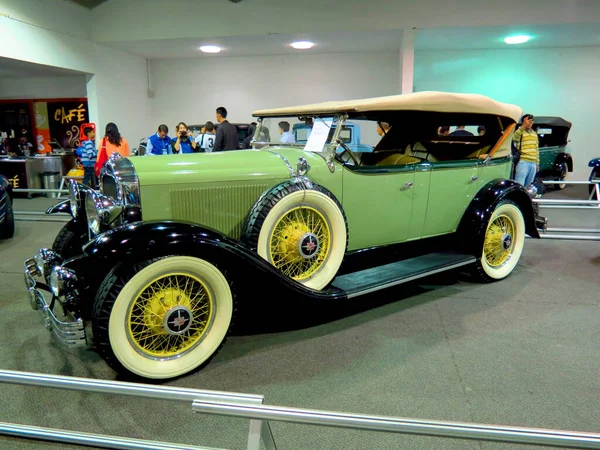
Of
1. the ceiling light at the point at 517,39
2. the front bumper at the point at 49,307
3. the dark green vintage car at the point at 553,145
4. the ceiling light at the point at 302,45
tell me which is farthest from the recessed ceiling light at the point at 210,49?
the front bumper at the point at 49,307

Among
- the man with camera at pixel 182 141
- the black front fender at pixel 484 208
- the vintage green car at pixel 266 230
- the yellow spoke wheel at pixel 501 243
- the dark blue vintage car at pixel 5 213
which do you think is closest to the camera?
the vintage green car at pixel 266 230

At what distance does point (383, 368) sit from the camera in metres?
2.72

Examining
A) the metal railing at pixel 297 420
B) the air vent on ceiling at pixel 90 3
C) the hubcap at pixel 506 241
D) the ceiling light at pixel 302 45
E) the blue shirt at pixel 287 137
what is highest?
the air vent on ceiling at pixel 90 3

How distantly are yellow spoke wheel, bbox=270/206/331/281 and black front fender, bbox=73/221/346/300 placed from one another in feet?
1.02

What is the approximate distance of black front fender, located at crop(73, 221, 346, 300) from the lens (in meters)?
2.29

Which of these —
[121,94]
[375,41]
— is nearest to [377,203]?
[375,41]

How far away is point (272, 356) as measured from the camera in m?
2.87

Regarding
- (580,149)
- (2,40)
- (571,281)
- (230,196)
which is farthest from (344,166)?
(580,149)

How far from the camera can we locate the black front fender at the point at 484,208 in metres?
4.04

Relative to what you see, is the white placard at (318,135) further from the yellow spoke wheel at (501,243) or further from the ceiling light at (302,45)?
the ceiling light at (302,45)

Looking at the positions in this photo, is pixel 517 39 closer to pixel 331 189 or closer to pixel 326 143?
pixel 326 143

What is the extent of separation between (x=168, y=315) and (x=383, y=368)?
140cm

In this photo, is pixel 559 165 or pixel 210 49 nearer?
pixel 559 165

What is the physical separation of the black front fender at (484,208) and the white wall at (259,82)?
7.45 meters
